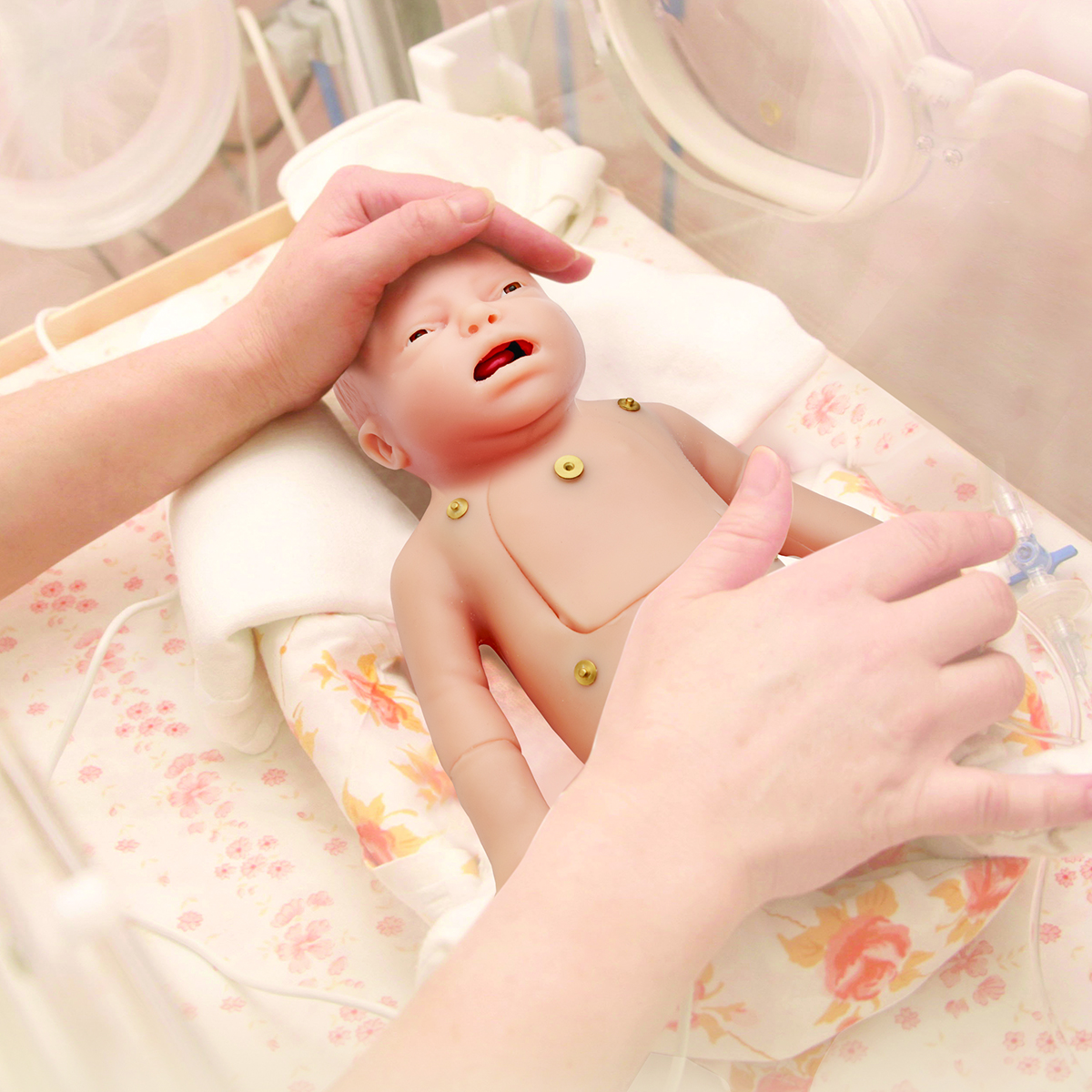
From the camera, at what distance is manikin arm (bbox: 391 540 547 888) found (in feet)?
2.58

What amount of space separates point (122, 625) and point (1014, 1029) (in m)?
1.07

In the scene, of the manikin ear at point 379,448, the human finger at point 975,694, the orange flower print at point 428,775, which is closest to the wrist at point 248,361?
the manikin ear at point 379,448

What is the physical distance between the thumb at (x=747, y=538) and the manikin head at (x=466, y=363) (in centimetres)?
39

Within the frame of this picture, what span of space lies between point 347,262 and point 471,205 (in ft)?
0.49

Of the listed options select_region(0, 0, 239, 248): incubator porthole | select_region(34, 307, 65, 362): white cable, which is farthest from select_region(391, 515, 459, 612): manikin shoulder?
select_region(0, 0, 239, 248): incubator porthole

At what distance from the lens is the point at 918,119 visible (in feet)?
3.21

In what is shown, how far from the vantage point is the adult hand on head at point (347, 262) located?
96 cm

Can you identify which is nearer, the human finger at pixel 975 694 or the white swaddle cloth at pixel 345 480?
the human finger at pixel 975 694

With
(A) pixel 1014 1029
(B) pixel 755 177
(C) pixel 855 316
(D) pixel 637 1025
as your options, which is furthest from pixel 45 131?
(A) pixel 1014 1029

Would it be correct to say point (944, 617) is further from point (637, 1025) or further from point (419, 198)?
point (419, 198)

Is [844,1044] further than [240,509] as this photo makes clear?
No

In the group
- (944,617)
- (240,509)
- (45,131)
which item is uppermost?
(45,131)

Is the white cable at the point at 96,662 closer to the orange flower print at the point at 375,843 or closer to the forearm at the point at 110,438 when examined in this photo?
the forearm at the point at 110,438

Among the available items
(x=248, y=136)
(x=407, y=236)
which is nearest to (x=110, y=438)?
(x=407, y=236)
